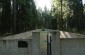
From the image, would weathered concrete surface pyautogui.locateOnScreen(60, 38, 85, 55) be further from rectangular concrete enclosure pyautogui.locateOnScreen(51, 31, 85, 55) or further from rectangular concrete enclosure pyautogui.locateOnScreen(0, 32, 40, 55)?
rectangular concrete enclosure pyautogui.locateOnScreen(0, 32, 40, 55)

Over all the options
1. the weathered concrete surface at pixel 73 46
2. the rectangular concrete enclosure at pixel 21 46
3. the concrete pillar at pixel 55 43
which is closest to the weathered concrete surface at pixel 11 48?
the rectangular concrete enclosure at pixel 21 46

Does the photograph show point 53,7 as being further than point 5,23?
Yes

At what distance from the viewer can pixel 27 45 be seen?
27.5 ft

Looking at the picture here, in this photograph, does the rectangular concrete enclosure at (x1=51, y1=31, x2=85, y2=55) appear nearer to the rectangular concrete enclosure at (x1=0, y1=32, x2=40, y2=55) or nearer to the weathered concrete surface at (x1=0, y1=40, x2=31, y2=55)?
the rectangular concrete enclosure at (x1=0, y1=32, x2=40, y2=55)

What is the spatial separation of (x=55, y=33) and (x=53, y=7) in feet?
88.9

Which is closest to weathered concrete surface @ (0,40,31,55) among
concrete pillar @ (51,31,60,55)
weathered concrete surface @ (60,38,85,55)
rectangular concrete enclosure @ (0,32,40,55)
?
rectangular concrete enclosure @ (0,32,40,55)

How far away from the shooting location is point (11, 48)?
849 centimetres

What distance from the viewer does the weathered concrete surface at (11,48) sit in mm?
8398

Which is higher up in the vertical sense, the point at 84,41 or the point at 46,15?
the point at 46,15

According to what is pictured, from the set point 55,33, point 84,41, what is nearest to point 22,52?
point 55,33

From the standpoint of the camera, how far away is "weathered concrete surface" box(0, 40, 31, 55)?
840 cm

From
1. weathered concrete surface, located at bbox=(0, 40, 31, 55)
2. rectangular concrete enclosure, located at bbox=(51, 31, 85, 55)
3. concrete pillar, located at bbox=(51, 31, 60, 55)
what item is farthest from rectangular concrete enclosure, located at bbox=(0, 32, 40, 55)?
rectangular concrete enclosure, located at bbox=(51, 31, 85, 55)

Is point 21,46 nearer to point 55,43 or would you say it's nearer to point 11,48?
point 11,48

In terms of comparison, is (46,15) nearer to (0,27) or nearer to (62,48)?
(0,27)
